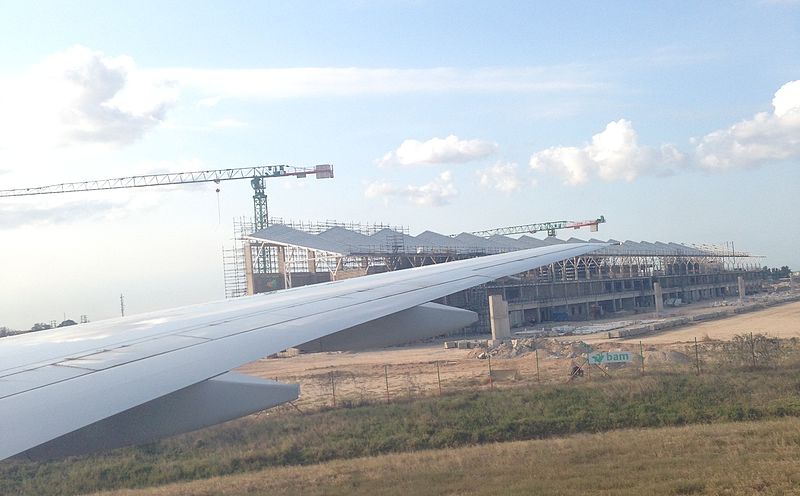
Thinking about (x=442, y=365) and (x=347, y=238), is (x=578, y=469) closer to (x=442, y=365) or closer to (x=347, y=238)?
(x=442, y=365)

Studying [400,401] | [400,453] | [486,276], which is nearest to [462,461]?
[400,453]

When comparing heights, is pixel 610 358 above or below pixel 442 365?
above

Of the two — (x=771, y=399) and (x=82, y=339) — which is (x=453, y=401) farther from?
(x=82, y=339)

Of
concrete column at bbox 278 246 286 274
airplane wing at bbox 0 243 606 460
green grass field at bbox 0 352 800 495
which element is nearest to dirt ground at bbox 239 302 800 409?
green grass field at bbox 0 352 800 495

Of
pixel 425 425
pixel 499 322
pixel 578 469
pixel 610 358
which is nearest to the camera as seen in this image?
pixel 578 469

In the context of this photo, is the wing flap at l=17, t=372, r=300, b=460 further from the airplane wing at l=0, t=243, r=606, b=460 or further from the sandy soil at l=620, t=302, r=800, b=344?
the sandy soil at l=620, t=302, r=800, b=344

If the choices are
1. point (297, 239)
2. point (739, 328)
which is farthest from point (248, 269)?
point (739, 328)

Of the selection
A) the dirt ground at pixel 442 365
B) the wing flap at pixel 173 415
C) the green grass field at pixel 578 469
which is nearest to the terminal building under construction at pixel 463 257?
the dirt ground at pixel 442 365
